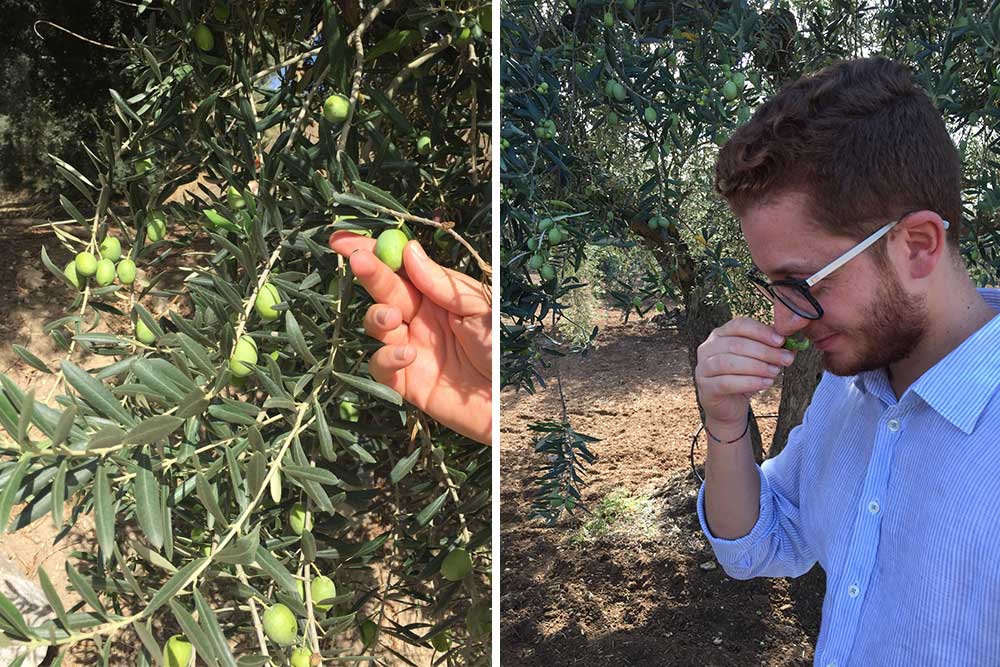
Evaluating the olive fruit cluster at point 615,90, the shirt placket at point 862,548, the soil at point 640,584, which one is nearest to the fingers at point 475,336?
the shirt placket at point 862,548

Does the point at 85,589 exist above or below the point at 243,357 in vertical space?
below

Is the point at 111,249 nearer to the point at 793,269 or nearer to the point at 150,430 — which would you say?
the point at 150,430

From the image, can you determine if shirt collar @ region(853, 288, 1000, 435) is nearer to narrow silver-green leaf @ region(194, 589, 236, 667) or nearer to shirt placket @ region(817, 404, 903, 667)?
shirt placket @ region(817, 404, 903, 667)

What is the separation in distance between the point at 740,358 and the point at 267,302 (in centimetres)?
48

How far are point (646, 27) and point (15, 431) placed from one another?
45.0 inches

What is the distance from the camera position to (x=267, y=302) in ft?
2.61

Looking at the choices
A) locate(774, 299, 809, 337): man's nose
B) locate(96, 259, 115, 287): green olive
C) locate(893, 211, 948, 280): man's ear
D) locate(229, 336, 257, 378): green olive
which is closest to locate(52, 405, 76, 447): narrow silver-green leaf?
locate(229, 336, 257, 378): green olive

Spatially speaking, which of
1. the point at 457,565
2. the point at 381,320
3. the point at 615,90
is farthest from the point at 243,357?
the point at 615,90

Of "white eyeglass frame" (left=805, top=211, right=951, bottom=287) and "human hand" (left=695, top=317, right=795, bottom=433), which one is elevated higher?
"white eyeglass frame" (left=805, top=211, right=951, bottom=287)

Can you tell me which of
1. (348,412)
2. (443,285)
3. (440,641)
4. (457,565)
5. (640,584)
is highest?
(443,285)

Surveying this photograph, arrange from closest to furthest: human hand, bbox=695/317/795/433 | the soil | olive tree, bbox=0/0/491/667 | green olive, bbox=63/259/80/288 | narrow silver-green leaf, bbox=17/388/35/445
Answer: narrow silver-green leaf, bbox=17/388/35/445 < olive tree, bbox=0/0/491/667 < human hand, bbox=695/317/795/433 < green olive, bbox=63/259/80/288 < the soil

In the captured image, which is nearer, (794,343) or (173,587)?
(173,587)

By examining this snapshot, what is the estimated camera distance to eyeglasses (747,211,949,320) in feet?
2.69

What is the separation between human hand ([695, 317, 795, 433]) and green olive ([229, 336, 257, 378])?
45cm
